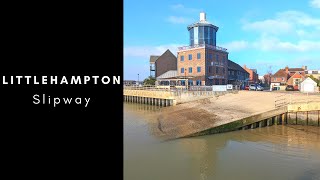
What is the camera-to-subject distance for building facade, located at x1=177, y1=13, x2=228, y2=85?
5125cm

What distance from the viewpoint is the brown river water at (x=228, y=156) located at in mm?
10617

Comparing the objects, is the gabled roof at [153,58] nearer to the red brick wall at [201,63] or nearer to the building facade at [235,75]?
the red brick wall at [201,63]

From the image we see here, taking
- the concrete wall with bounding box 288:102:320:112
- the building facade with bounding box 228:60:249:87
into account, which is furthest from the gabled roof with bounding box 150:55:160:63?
the concrete wall with bounding box 288:102:320:112

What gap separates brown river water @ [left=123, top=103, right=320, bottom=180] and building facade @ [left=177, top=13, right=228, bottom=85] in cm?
3290

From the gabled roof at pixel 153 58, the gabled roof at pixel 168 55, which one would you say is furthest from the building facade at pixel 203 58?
the gabled roof at pixel 153 58

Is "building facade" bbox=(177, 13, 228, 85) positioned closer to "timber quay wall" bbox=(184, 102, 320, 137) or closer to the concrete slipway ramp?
the concrete slipway ramp

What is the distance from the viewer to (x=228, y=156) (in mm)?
13336

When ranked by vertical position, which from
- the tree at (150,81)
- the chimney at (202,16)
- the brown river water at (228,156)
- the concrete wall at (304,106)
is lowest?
the brown river water at (228,156)

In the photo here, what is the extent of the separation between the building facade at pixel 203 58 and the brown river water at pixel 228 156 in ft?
108
